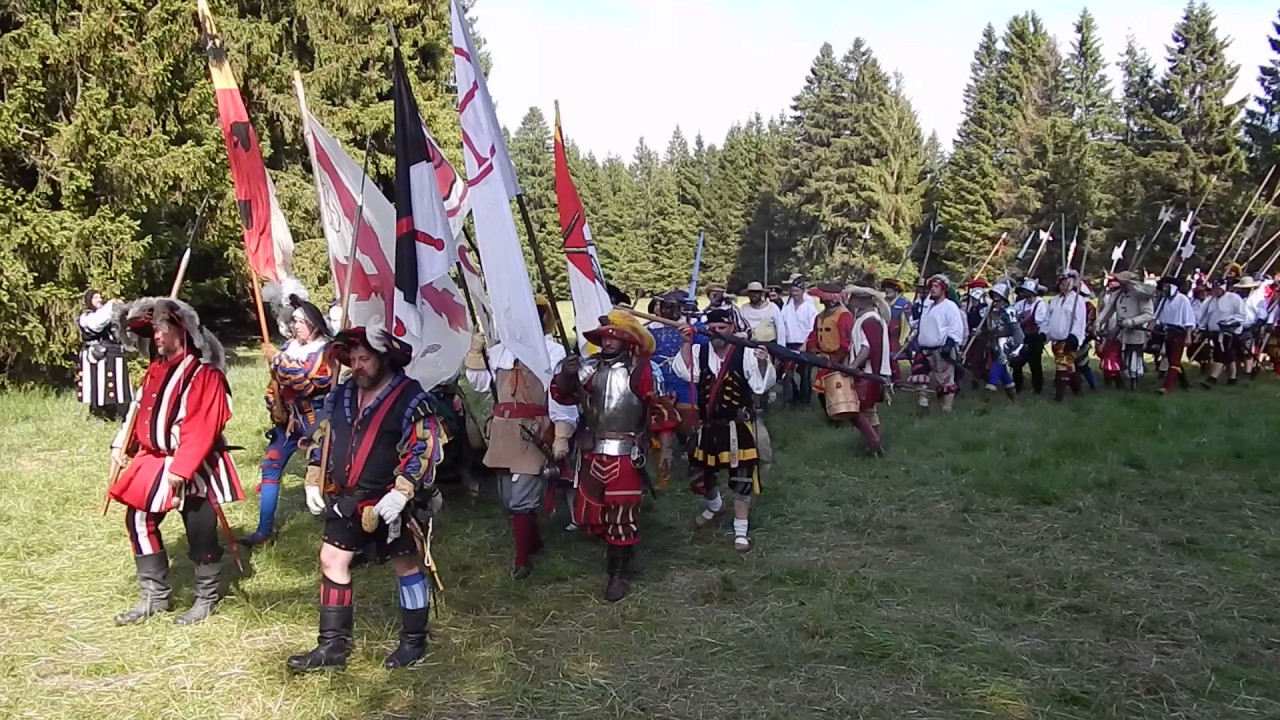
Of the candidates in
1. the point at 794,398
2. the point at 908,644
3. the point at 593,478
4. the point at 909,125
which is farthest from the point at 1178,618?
the point at 909,125

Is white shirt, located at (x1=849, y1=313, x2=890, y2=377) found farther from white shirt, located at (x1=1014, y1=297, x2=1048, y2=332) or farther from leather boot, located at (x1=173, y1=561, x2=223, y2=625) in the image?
leather boot, located at (x1=173, y1=561, x2=223, y2=625)

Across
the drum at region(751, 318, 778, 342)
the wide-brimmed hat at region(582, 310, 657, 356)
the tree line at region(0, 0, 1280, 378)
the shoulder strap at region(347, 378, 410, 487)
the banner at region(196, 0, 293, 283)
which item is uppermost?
the tree line at region(0, 0, 1280, 378)

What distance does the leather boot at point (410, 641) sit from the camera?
495 centimetres

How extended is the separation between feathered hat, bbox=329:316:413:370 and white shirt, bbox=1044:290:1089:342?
10.5 m

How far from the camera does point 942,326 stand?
11.8 m

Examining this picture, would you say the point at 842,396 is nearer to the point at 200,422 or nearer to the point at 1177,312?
the point at 200,422

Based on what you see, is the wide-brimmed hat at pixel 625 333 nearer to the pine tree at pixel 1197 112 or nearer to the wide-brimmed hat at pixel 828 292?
the wide-brimmed hat at pixel 828 292

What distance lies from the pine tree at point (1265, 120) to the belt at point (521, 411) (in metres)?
34.8

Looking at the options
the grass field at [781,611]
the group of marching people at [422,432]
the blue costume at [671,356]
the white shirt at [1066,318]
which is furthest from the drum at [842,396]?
the white shirt at [1066,318]

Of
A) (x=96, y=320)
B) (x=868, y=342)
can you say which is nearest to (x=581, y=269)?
(x=868, y=342)

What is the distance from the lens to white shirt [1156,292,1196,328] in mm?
13680

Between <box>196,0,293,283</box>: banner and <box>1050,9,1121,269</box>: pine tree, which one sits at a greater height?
<box>1050,9,1121,269</box>: pine tree

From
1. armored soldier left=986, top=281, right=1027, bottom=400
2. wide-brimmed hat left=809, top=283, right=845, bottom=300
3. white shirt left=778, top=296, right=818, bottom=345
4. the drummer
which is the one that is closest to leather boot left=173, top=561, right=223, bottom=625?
the drummer

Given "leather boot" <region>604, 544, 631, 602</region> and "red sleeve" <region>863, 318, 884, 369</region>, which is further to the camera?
"red sleeve" <region>863, 318, 884, 369</region>
